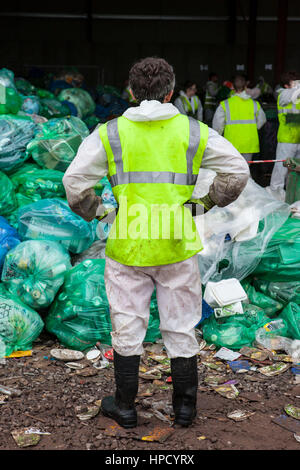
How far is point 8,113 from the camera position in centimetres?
474

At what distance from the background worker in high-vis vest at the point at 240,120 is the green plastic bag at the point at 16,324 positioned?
419 centimetres

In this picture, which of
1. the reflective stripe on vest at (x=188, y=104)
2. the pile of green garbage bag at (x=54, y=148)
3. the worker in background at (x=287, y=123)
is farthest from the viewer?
the reflective stripe on vest at (x=188, y=104)

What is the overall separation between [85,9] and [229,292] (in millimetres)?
17002

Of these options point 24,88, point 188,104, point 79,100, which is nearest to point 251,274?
point 24,88

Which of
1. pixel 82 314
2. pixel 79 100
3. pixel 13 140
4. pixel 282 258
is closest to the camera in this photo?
pixel 82 314

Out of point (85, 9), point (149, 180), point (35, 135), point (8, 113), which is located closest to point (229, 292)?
point (149, 180)

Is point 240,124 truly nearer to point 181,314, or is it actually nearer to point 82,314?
point 82,314

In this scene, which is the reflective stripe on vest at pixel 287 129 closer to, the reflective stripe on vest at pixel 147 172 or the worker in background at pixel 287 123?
the worker in background at pixel 287 123

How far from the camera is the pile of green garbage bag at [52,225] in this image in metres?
3.74

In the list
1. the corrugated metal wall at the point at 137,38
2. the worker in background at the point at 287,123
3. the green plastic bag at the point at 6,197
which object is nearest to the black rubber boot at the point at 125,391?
the green plastic bag at the point at 6,197

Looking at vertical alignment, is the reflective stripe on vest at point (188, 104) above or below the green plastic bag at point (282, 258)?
above

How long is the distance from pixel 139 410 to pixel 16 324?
974mm

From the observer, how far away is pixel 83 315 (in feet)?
11.0

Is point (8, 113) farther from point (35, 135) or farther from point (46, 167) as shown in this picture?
point (46, 167)
